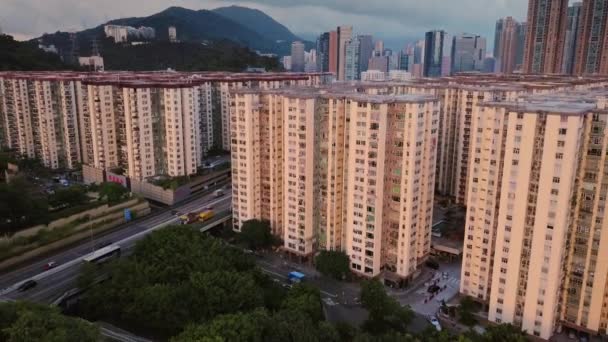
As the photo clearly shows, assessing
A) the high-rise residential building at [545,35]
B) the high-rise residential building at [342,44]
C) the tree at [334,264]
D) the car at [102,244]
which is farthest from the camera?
the high-rise residential building at [342,44]

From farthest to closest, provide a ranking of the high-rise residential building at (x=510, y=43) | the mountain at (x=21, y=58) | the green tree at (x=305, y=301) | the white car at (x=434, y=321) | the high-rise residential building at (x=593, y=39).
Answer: the high-rise residential building at (x=510, y=43) → the mountain at (x=21, y=58) → the high-rise residential building at (x=593, y=39) → the white car at (x=434, y=321) → the green tree at (x=305, y=301)

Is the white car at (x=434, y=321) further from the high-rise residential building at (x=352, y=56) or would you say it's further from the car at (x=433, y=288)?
the high-rise residential building at (x=352, y=56)

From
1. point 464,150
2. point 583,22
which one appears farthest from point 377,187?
point 583,22

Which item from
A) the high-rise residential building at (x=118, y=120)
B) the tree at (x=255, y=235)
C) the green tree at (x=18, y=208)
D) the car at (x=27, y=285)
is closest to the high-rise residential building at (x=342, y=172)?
the tree at (x=255, y=235)

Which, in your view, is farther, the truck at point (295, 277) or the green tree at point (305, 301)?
the truck at point (295, 277)

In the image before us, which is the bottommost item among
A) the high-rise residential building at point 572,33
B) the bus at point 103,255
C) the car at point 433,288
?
the car at point 433,288

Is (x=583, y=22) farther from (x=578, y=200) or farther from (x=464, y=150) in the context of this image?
(x=578, y=200)

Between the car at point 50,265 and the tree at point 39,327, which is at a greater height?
the tree at point 39,327
